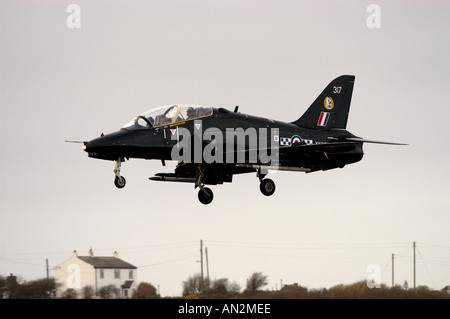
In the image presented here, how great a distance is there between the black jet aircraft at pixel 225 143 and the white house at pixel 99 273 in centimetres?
1325

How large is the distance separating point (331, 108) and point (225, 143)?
719 cm

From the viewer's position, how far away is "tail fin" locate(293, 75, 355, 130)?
54.4 metres

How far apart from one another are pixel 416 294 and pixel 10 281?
1792 centimetres

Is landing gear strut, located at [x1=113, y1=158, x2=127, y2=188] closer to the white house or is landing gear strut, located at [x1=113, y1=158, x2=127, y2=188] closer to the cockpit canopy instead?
the cockpit canopy

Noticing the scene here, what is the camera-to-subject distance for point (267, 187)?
5228 cm

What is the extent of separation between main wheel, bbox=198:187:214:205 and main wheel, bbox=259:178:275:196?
2.09 m

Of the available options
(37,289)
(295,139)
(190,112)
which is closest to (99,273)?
(37,289)

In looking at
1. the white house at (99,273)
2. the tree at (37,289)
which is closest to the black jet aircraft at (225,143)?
the tree at (37,289)

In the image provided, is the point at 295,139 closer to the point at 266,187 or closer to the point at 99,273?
the point at 266,187

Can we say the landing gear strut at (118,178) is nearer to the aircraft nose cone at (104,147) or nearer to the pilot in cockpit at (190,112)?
the aircraft nose cone at (104,147)
